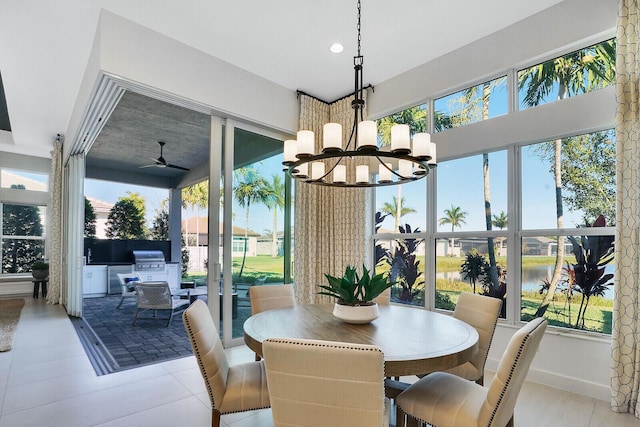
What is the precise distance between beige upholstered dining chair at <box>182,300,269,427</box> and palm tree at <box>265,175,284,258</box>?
102 inches

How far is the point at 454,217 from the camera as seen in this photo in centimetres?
393

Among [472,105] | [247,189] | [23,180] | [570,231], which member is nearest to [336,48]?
[472,105]

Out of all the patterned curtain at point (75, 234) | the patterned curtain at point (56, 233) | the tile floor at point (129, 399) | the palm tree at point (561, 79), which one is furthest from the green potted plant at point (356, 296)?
the patterned curtain at point (56, 233)

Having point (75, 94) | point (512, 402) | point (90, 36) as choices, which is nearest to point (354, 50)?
point (90, 36)

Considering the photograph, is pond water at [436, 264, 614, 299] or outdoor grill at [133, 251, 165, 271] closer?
pond water at [436, 264, 614, 299]

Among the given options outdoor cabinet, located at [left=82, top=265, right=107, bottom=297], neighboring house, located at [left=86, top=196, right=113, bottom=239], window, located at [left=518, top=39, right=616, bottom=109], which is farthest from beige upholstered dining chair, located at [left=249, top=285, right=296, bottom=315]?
neighboring house, located at [left=86, top=196, right=113, bottom=239]

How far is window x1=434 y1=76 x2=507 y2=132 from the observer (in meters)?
3.62

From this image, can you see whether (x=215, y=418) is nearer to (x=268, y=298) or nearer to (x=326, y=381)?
(x=326, y=381)

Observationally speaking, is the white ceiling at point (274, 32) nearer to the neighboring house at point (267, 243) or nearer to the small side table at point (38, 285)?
the neighboring house at point (267, 243)

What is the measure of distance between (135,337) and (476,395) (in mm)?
4338

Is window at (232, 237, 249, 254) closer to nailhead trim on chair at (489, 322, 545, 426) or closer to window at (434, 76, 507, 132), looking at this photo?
window at (434, 76, 507, 132)

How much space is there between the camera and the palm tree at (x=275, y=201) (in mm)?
4588

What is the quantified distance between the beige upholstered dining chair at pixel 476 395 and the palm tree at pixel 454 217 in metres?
2.19

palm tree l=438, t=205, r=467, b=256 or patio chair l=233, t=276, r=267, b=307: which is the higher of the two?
palm tree l=438, t=205, r=467, b=256
